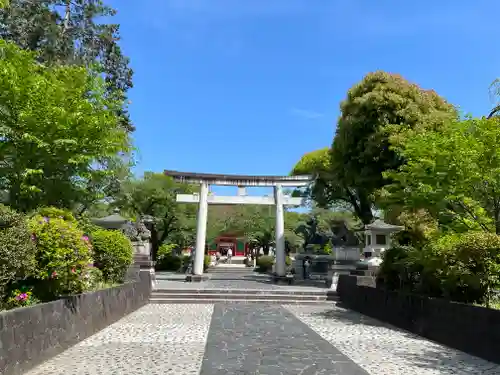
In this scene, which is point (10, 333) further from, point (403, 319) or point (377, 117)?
point (377, 117)

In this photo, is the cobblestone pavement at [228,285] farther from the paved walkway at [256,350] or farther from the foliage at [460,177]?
the foliage at [460,177]

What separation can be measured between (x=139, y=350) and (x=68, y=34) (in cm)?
1741

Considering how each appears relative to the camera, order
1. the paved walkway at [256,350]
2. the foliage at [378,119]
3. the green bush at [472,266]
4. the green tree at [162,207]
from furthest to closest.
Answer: the green tree at [162,207] < the foliage at [378,119] < the green bush at [472,266] < the paved walkway at [256,350]

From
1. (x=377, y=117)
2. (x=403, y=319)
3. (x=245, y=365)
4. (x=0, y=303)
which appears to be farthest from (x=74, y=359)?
(x=377, y=117)

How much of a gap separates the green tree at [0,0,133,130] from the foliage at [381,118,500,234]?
11081 mm

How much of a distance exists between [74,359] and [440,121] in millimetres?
15117

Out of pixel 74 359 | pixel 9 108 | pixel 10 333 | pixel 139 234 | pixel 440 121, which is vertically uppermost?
pixel 440 121

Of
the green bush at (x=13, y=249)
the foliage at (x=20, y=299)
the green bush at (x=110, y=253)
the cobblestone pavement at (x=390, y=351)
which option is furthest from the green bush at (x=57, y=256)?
the cobblestone pavement at (x=390, y=351)

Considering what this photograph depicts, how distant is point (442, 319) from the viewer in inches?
310

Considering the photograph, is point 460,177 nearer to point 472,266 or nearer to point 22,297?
point 472,266

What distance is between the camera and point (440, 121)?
17.0 metres

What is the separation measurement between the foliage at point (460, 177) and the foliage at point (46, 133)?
667 centimetres

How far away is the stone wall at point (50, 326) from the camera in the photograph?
15.9ft

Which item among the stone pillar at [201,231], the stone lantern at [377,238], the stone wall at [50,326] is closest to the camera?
the stone wall at [50,326]
